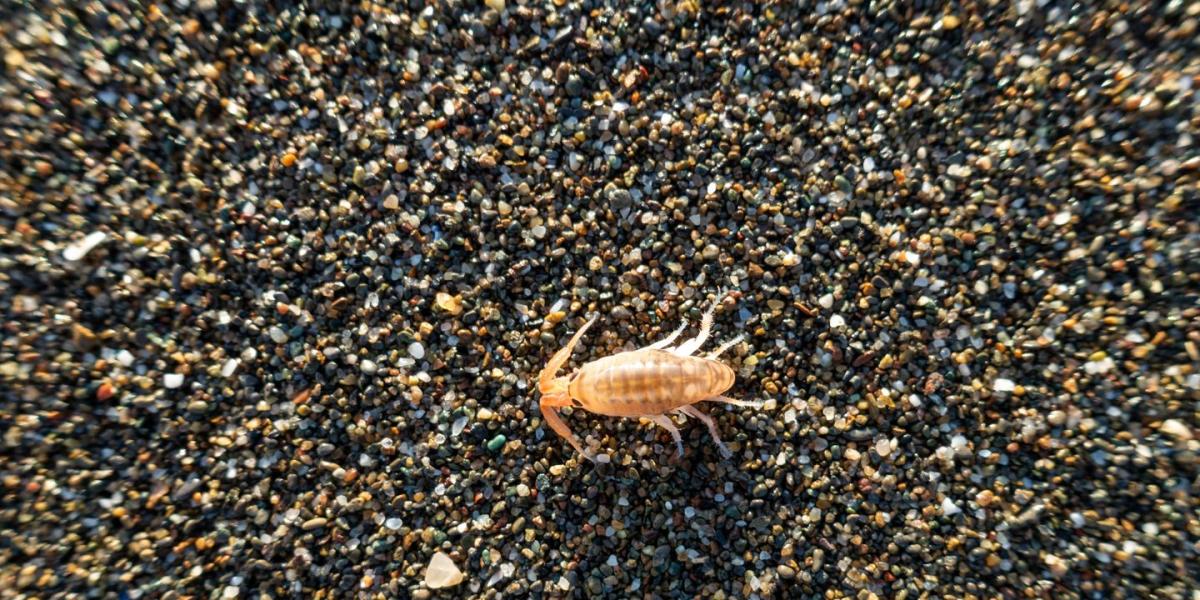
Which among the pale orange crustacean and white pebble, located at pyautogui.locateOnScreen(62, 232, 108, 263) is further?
white pebble, located at pyautogui.locateOnScreen(62, 232, 108, 263)

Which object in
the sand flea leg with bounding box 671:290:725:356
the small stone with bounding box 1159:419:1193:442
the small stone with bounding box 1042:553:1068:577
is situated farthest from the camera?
the sand flea leg with bounding box 671:290:725:356

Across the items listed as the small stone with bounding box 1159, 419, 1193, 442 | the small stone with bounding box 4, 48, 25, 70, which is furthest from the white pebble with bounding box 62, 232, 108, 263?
the small stone with bounding box 1159, 419, 1193, 442

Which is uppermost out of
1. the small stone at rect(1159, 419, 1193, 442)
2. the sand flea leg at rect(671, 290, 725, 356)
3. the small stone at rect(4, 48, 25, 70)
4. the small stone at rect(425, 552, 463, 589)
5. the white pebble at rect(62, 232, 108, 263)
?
the small stone at rect(4, 48, 25, 70)

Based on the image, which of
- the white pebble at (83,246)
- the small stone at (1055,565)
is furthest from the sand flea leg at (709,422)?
the white pebble at (83,246)

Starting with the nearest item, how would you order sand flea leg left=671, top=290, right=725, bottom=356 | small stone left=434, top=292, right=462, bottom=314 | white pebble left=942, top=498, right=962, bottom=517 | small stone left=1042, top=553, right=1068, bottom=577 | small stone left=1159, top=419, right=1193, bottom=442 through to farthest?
small stone left=1159, top=419, right=1193, bottom=442 < small stone left=1042, top=553, right=1068, bottom=577 < white pebble left=942, top=498, right=962, bottom=517 < sand flea leg left=671, top=290, right=725, bottom=356 < small stone left=434, top=292, right=462, bottom=314

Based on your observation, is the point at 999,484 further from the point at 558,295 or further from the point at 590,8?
the point at 590,8

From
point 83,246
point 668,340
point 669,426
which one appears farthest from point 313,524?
point 668,340

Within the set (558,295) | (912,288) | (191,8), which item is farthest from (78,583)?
(912,288)

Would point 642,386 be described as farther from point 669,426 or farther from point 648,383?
point 669,426

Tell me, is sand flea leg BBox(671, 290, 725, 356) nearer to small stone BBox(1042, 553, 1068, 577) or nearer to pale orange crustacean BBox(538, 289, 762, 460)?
pale orange crustacean BBox(538, 289, 762, 460)
